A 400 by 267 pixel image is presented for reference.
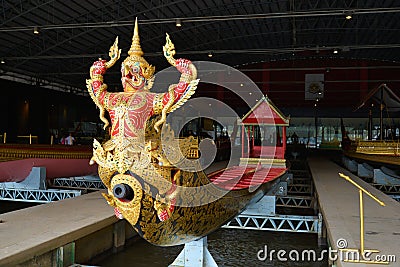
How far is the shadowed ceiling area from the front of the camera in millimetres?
11578

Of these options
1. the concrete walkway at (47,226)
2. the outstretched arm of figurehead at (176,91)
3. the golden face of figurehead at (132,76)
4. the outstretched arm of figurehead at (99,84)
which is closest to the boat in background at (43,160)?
the concrete walkway at (47,226)

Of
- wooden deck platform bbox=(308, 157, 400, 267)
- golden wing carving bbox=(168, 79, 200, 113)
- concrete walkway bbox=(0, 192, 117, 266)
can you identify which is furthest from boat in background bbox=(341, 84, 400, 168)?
golden wing carving bbox=(168, 79, 200, 113)

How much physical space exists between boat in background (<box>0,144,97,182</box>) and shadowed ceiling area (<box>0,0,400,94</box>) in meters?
3.36

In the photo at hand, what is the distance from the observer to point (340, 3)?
1360cm

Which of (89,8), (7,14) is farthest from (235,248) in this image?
(7,14)

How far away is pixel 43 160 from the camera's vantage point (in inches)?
325

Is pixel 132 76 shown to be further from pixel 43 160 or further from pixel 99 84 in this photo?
pixel 43 160

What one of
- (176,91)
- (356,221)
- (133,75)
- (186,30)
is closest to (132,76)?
(133,75)

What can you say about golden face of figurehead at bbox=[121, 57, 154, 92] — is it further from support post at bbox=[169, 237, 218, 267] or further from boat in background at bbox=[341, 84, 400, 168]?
boat in background at bbox=[341, 84, 400, 168]

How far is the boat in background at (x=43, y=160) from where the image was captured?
7840 millimetres

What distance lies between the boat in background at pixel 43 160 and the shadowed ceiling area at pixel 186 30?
3364mm

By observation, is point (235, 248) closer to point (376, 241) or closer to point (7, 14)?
point (376, 241)

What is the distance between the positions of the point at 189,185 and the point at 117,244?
3.34m

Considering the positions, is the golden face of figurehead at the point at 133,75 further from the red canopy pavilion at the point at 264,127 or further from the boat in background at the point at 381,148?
the boat in background at the point at 381,148
